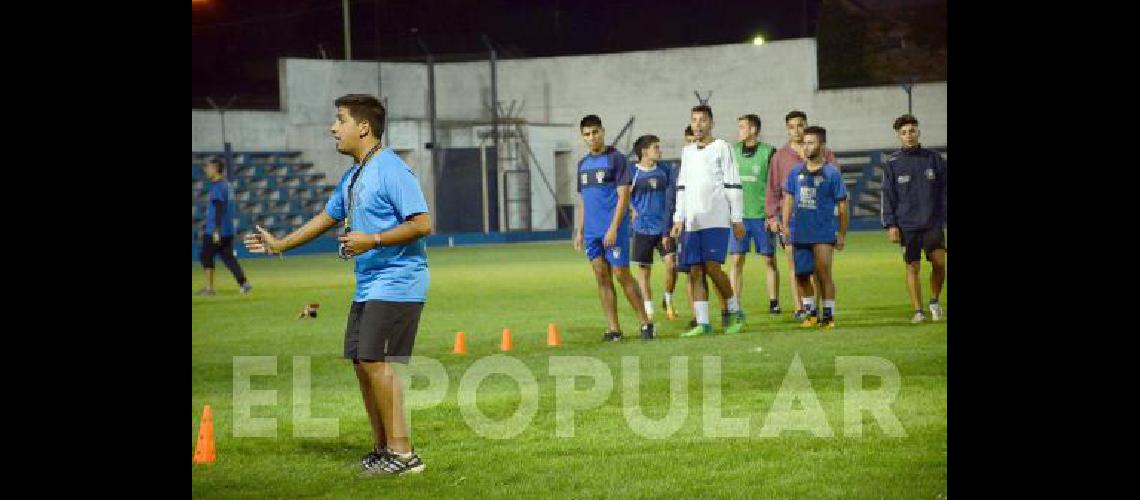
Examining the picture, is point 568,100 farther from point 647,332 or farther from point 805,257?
point 647,332

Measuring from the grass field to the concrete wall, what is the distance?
25.3 meters

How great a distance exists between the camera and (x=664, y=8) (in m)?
51.5

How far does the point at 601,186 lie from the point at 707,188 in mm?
1159

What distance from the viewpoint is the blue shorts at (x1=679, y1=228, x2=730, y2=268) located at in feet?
51.8

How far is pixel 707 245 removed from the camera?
1580 cm

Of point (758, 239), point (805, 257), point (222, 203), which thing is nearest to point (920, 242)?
point (805, 257)

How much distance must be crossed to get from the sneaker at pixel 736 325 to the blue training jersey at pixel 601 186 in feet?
5.44

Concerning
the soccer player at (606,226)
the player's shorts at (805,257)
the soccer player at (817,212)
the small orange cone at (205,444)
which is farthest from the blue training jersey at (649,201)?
the small orange cone at (205,444)

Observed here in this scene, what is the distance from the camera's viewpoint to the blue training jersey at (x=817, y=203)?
16.3 metres

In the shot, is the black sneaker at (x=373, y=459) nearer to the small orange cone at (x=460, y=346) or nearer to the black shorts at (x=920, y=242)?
the small orange cone at (x=460, y=346)
